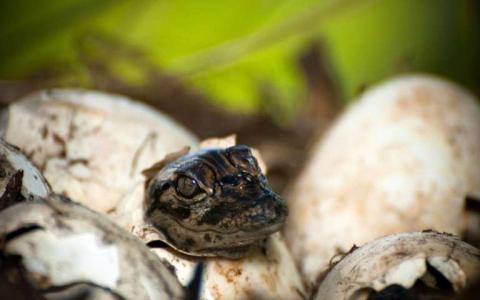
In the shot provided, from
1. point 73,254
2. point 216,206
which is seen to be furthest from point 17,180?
point 216,206

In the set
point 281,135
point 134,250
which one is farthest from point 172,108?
point 134,250

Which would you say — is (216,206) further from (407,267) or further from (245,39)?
(245,39)

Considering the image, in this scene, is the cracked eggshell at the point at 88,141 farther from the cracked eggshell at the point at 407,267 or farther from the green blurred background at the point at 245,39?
the green blurred background at the point at 245,39

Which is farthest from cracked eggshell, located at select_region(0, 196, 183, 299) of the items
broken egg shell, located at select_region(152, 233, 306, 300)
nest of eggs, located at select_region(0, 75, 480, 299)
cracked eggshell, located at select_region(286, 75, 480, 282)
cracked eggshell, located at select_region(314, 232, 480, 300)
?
cracked eggshell, located at select_region(286, 75, 480, 282)

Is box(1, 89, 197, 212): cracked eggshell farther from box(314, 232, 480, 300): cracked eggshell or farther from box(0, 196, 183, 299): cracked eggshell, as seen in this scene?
box(314, 232, 480, 300): cracked eggshell

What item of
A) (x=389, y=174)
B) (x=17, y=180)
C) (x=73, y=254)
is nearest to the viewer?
(x=73, y=254)
